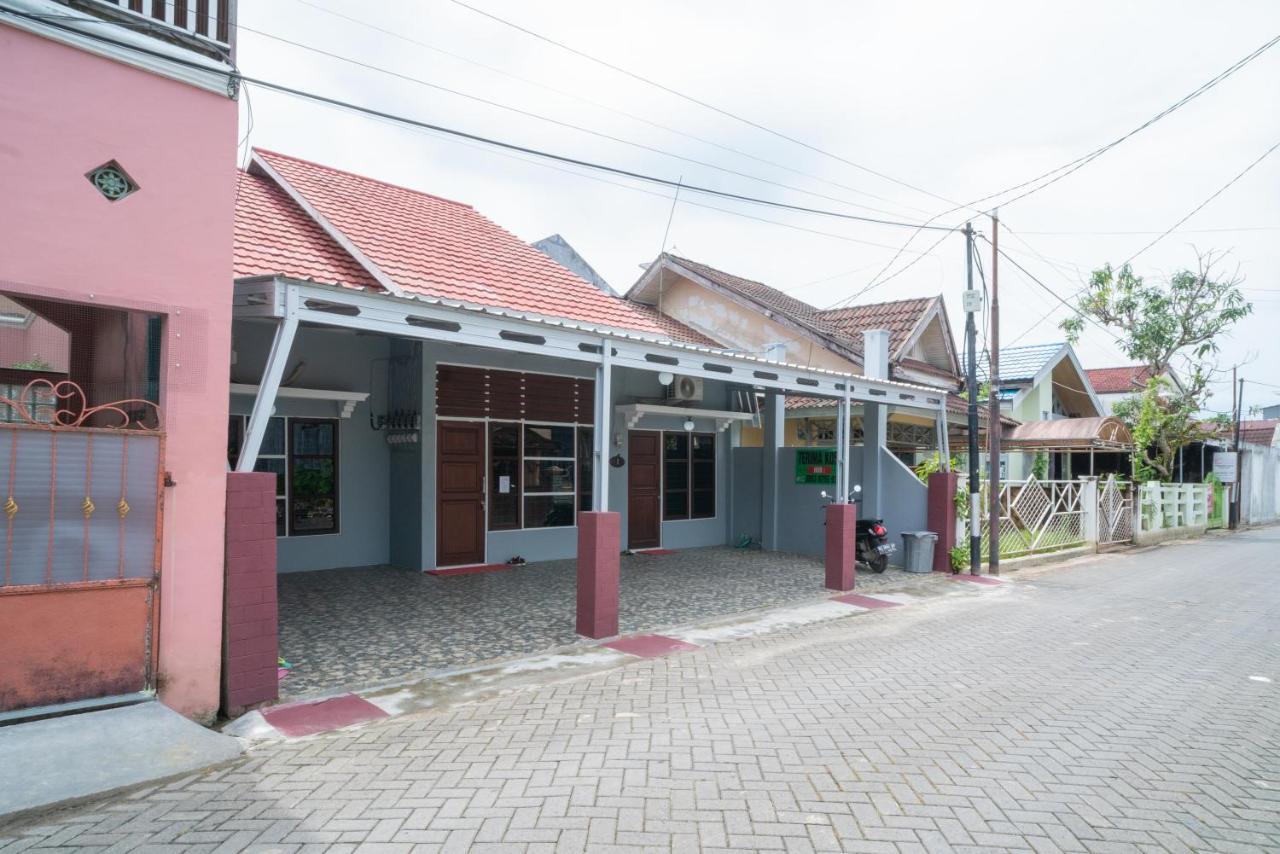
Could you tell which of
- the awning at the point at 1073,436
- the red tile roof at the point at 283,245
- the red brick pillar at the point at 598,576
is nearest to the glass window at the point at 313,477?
the red tile roof at the point at 283,245

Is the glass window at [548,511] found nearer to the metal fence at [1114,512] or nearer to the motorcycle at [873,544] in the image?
the motorcycle at [873,544]

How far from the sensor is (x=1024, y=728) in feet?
17.5

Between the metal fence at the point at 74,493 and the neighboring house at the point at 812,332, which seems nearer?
the metal fence at the point at 74,493

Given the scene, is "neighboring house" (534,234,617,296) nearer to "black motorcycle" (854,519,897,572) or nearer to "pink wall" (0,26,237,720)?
→ "black motorcycle" (854,519,897,572)

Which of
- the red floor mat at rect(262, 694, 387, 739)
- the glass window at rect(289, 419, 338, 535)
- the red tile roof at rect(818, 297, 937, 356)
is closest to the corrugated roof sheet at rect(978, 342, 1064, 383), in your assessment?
the red tile roof at rect(818, 297, 937, 356)

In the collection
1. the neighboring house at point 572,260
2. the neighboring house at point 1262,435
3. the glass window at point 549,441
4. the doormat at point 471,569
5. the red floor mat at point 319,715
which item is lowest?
the red floor mat at point 319,715

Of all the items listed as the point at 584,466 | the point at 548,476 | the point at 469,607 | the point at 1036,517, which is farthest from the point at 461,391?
the point at 1036,517

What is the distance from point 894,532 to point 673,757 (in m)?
9.87

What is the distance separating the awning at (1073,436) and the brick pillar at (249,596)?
2028cm

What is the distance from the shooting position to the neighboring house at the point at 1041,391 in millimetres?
24047

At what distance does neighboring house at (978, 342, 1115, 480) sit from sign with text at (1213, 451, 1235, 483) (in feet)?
12.1

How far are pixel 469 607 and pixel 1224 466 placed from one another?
26.2m

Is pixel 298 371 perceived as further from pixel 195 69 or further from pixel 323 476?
pixel 195 69

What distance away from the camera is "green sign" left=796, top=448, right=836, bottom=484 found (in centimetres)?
1363
